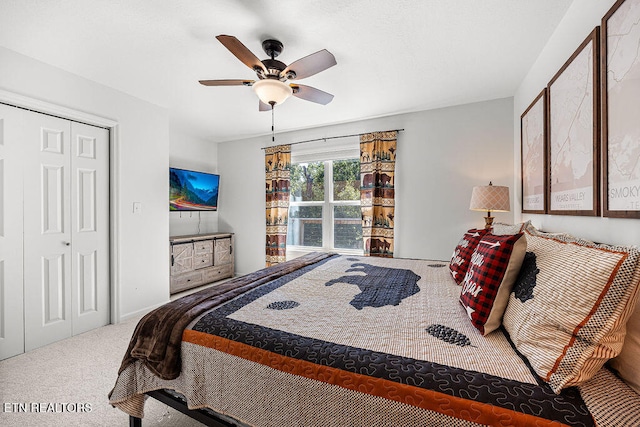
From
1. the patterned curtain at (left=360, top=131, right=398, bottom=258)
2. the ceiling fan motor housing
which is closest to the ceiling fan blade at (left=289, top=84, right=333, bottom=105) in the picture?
the ceiling fan motor housing

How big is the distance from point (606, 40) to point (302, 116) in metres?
2.87

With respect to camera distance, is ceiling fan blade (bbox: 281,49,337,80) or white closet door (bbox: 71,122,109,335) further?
white closet door (bbox: 71,122,109,335)

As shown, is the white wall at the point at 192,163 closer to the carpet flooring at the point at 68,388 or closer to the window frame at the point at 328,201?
the window frame at the point at 328,201

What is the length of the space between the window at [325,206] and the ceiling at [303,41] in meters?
1.32

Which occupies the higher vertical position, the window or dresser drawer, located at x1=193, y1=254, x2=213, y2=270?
the window

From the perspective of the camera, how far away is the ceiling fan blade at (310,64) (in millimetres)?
1756

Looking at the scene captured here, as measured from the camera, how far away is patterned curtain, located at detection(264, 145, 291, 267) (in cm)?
432

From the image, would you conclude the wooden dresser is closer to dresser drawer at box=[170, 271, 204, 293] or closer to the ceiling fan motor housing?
dresser drawer at box=[170, 271, 204, 293]

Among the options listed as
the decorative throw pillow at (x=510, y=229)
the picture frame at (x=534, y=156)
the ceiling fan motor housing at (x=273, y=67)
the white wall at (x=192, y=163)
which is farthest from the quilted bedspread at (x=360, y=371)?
the white wall at (x=192, y=163)

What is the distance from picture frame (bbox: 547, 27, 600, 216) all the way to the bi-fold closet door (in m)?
3.91

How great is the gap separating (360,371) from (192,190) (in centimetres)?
409

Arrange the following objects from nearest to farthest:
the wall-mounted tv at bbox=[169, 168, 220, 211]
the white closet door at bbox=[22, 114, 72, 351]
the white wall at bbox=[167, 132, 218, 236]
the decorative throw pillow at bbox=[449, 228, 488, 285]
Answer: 1. the decorative throw pillow at bbox=[449, 228, 488, 285]
2. the white closet door at bbox=[22, 114, 72, 351]
3. the wall-mounted tv at bbox=[169, 168, 220, 211]
4. the white wall at bbox=[167, 132, 218, 236]

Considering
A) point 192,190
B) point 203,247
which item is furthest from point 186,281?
point 192,190

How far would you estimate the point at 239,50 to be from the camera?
1.71m
